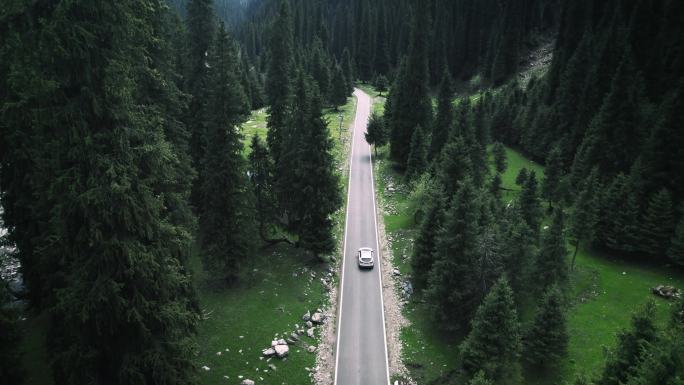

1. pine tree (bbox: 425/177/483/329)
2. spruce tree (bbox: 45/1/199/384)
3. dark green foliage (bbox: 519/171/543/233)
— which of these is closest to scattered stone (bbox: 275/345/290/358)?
pine tree (bbox: 425/177/483/329)

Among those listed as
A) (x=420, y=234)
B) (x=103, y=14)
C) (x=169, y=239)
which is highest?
(x=103, y=14)

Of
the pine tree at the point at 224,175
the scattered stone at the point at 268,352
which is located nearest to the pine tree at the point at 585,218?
the scattered stone at the point at 268,352

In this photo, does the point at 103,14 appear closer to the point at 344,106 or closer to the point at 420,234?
the point at 420,234

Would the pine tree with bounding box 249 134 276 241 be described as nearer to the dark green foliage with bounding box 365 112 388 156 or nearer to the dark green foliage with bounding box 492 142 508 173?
the dark green foliage with bounding box 365 112 388 156

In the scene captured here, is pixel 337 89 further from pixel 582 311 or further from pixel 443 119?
pixel 582 311

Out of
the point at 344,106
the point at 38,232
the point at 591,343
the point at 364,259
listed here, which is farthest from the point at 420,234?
the point at 344,106

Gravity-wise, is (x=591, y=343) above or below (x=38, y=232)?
below

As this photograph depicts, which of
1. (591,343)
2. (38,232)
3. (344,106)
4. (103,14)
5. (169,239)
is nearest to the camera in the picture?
(103,14)
